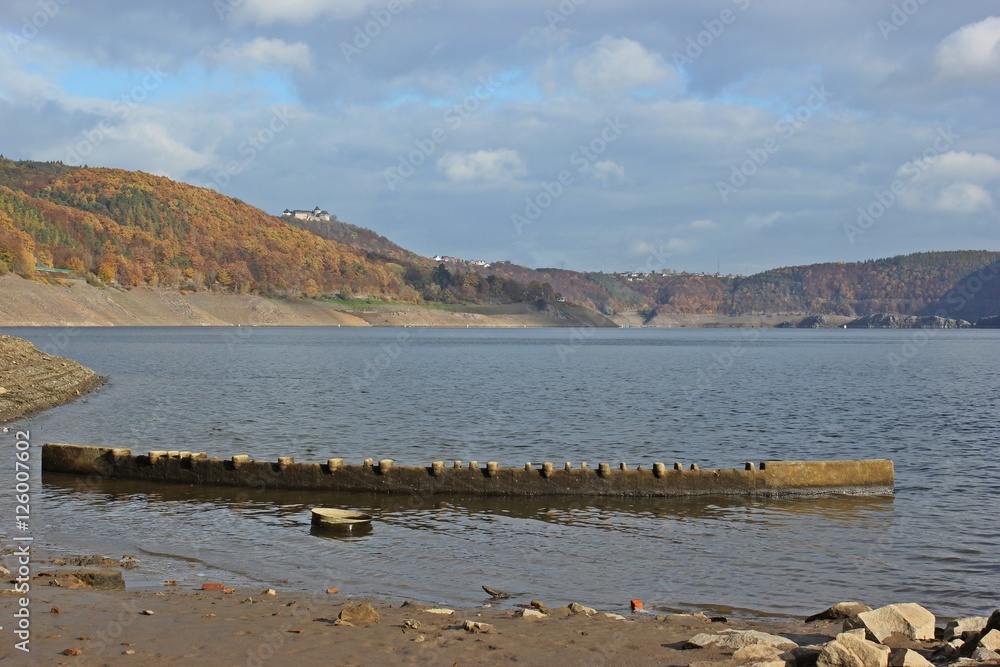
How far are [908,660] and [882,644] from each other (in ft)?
2.75

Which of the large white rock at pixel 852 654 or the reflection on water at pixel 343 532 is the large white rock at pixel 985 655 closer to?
the large white rock at pixel 852 654

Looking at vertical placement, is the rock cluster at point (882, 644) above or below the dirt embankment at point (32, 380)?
below

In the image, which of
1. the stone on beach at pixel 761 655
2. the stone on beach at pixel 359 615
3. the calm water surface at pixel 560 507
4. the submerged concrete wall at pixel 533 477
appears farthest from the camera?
the submerged concrete wall at pixel 533 477

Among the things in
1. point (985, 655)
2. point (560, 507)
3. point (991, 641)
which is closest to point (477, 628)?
point (985, 655)

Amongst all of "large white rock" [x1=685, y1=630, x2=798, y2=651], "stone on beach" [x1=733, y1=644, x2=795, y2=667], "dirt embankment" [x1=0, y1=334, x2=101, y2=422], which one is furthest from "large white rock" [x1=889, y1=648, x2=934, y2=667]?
"dirt embankment" [x1=0, y1=334, x2=101, y2=422]

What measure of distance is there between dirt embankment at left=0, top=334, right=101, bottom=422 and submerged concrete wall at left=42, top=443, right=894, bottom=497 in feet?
58.8

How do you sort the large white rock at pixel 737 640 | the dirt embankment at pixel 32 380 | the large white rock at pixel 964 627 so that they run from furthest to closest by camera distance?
the dirt embankment at pixel 32 380
the large white rock at pixel 964 627
the large white rock at pixel 737 640

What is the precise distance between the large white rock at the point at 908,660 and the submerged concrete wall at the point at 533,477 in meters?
13.4

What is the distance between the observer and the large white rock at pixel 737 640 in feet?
36.6

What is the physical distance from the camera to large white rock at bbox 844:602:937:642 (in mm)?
11672

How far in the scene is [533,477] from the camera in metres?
23.5

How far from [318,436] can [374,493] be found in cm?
1397

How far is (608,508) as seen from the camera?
2242 cm

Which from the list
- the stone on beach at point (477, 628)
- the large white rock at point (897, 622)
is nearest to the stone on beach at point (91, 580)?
the stone on beach at point (477, 628)
